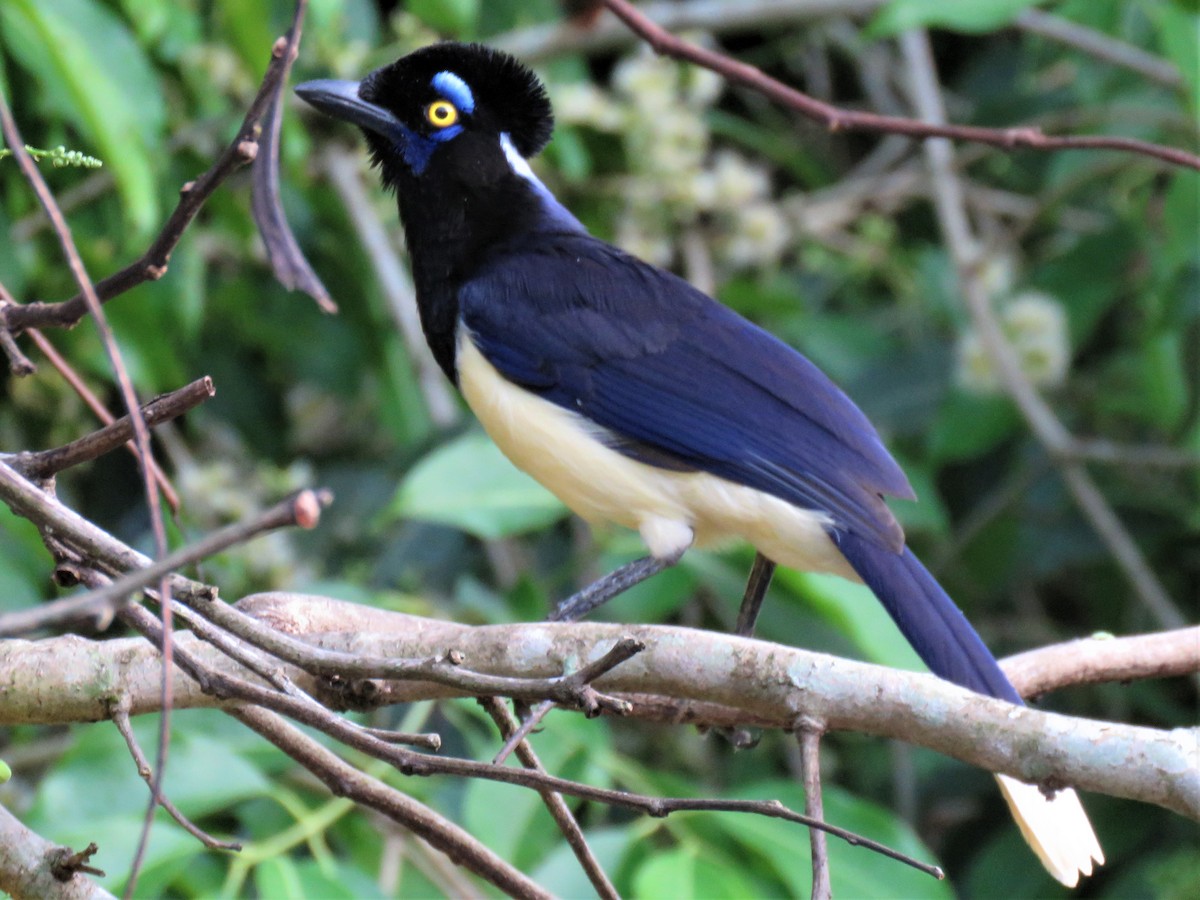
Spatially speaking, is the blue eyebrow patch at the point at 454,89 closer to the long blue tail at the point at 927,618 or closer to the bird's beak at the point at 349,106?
the bird's beak at the point at 349,106

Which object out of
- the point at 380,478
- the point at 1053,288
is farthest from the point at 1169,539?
the point at 380,478

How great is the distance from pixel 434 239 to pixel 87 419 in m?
1.71

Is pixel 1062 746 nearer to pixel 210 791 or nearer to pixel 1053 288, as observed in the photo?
pixel 210 791

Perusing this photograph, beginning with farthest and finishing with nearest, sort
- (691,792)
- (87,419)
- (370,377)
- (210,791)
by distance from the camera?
1. (370,377)
2. (87,419)
3. (691,792)
4. (210,791)

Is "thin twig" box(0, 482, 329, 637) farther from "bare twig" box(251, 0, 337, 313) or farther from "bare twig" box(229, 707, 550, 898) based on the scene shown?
"bare twig" box(229, 707, 550, 898)

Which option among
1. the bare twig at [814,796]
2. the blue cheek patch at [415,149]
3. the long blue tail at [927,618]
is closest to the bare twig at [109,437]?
the bare twig at [814,796]

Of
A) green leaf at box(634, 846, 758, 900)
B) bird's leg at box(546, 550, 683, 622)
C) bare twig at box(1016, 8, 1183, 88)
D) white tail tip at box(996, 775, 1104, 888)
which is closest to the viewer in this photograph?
white tail tip at box(996, 775, 1104, 888)

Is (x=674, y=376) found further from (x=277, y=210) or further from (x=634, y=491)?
(x=277, y=210)

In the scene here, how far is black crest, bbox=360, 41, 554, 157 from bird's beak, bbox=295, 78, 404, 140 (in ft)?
0.10

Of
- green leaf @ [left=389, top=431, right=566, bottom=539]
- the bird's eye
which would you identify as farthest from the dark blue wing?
green leaf @ [left=389, top=431, right=566, bottom=539]

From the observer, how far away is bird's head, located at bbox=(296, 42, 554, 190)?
3.19 meters

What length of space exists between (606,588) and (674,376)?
18.9 inches

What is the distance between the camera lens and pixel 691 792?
3211 millimetres

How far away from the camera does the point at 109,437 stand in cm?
151
